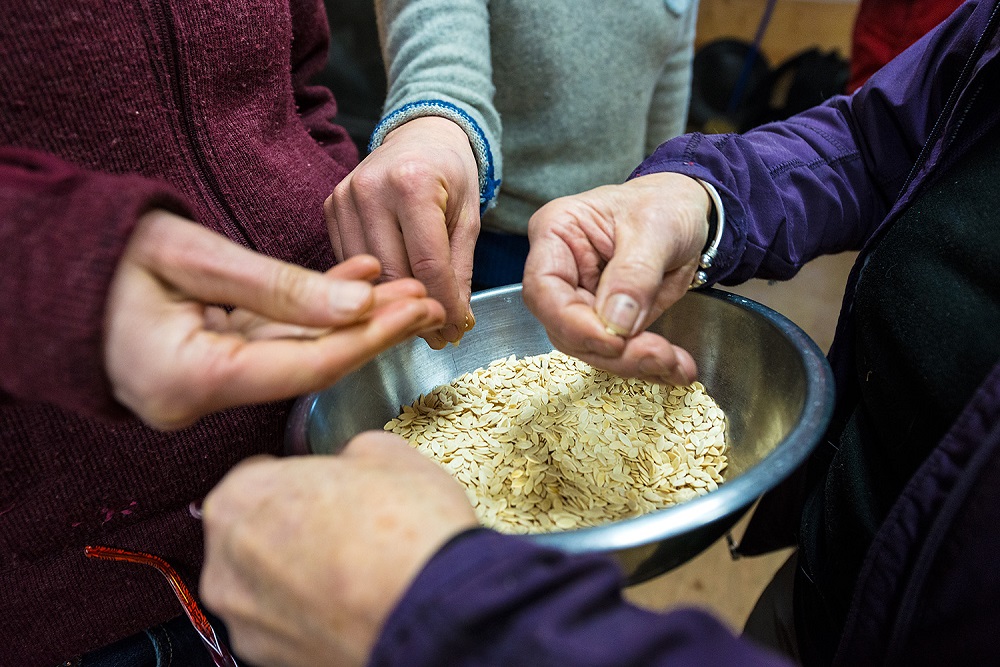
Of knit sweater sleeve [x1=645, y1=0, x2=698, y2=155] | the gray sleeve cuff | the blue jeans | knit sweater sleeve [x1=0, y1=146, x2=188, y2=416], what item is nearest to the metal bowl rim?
knit sweater sleeve [x1=0, y1=146, x2=188, y2=416]

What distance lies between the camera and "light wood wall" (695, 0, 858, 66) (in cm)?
325

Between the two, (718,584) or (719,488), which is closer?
(719,488)

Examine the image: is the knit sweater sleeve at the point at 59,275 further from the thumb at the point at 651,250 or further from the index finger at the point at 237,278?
the thumb at the point at 651,250

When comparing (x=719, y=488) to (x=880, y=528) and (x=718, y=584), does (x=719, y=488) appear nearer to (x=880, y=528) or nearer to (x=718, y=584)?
(x=880, y=528)

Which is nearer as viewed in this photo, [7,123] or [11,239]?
[11,239]

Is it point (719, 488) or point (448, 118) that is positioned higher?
point (448, 118)

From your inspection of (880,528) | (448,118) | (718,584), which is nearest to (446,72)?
(448,118)

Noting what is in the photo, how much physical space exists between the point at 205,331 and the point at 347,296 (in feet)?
0.32

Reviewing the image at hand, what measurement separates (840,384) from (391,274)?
56 centimetres

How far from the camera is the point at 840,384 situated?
0.78 m

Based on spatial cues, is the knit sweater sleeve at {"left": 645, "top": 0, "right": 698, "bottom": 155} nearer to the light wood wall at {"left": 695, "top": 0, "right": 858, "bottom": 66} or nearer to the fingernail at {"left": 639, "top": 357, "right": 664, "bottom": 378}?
the fingernail at {"left": 639, "top": 357, "right": 664, "bottom": 378}

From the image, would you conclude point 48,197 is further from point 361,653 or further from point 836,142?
point 836,142

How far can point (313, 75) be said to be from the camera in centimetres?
97

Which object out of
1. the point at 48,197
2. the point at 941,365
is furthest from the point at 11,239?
the point at 941,365
